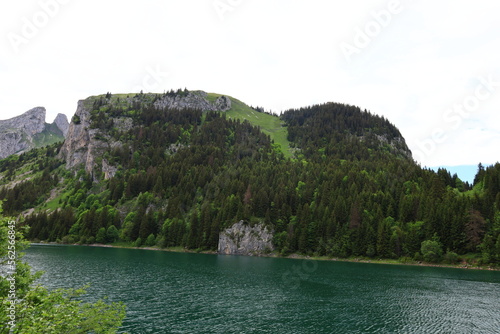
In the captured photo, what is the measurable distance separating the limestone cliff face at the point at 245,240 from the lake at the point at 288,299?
60734mm

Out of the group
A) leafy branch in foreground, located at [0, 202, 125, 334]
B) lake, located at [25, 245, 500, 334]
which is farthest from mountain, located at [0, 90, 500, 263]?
leafy branch in foreground, located at [0, 202, 125, 334]

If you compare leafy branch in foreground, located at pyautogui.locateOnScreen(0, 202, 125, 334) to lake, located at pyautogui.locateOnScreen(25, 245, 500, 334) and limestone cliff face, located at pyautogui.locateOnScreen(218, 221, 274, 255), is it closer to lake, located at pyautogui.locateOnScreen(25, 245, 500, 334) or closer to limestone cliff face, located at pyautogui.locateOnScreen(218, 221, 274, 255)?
lake, located at pyautogui.locateOnScreen(25, 245, 500, 334)

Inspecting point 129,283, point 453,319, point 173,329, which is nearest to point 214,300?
point 173,329

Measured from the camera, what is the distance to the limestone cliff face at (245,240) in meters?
148

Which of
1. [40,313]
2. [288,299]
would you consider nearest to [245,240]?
[288,299]

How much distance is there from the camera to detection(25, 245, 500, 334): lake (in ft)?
134

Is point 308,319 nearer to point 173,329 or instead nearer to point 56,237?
point 173,329

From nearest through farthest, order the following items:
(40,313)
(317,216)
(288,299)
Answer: (40,313) → (288,299) → (317,216)

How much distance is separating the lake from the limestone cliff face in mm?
60734

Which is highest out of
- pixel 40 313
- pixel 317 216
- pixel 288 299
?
pixel 317 216

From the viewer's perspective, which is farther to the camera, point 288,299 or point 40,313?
point 288,299

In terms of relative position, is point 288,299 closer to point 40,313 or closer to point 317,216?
point 40,313

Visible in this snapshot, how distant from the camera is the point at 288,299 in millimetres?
55594

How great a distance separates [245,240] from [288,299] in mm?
96113
